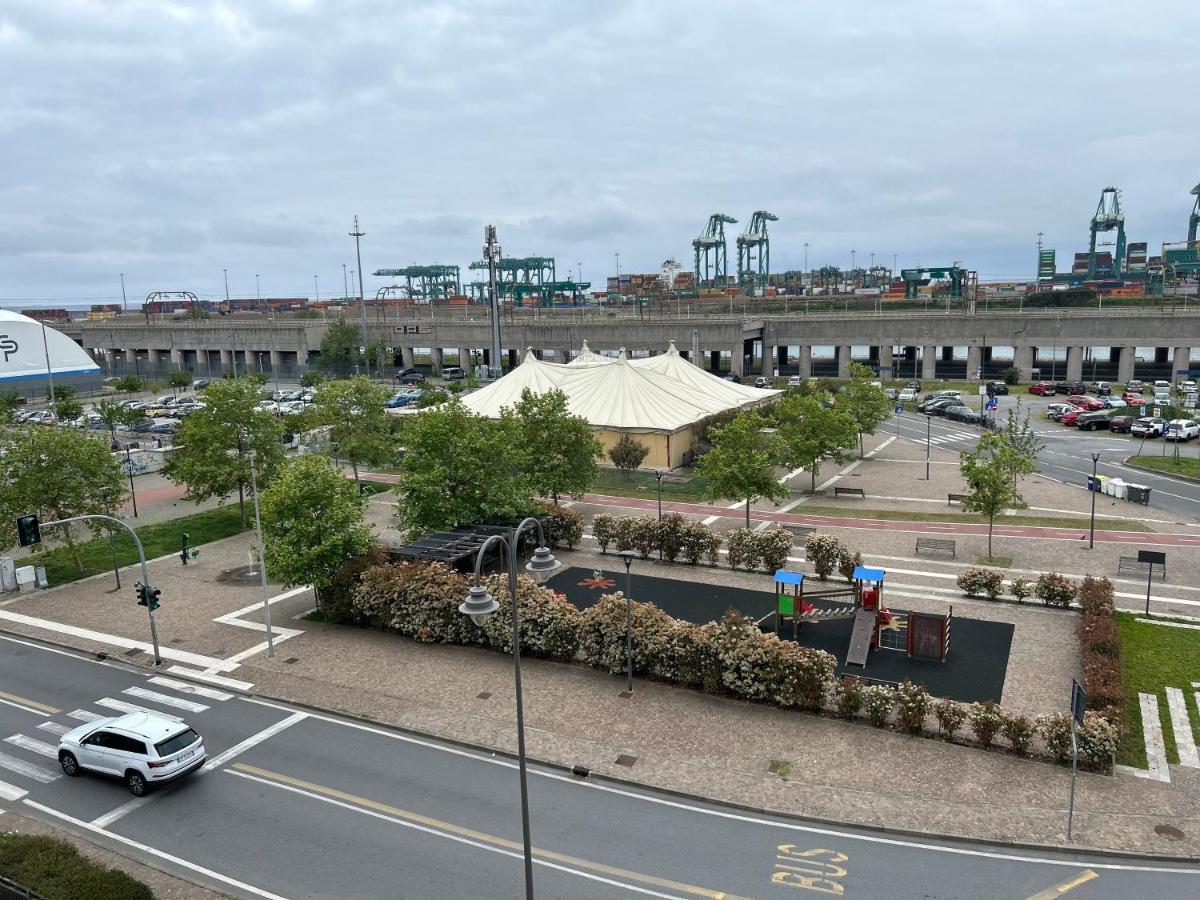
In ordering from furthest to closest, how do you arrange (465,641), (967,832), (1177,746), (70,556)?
(70,556) → (465,641) → (1177,746) → (967,832)

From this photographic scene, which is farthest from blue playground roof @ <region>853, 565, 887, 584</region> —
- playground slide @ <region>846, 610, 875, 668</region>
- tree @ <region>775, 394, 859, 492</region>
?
tree @ <region>775, 394, 859, 492</region>

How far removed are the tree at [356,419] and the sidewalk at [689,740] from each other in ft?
50.6

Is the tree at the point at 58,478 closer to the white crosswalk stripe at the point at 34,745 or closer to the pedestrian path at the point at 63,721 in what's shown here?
the pedestrian path at the point at 63,721

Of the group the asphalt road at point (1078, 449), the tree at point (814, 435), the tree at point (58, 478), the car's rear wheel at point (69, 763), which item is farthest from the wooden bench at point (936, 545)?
the tree at point (58, 478)

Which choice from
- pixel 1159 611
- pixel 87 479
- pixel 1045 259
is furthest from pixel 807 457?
pixel 1045 259

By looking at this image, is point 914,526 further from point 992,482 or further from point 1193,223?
point 1193,223

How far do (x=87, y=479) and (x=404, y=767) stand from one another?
802 inches

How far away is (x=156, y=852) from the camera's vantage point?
14.0 m

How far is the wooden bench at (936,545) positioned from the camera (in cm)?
2934

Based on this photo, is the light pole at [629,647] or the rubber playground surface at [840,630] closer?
the light pole at [629,647]

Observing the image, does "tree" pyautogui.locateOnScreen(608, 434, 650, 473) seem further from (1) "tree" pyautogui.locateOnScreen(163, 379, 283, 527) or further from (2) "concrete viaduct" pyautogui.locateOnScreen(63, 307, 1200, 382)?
(2) "concrete viaduct" pyautogui.locateOnScreen(63, 307, 1200, 382)

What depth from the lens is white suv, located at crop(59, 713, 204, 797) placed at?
15.7 m

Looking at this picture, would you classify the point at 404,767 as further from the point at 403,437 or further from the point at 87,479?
the point at 87,479

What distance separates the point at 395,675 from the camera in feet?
68.8
